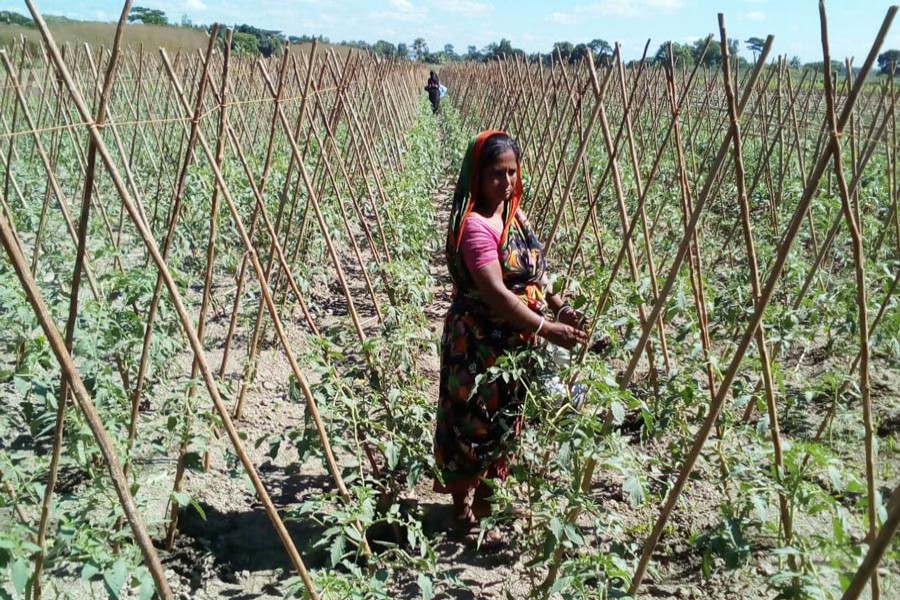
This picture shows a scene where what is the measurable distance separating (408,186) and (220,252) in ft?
6.96

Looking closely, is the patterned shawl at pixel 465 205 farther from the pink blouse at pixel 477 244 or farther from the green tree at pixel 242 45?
the green tree at pixel 242 45

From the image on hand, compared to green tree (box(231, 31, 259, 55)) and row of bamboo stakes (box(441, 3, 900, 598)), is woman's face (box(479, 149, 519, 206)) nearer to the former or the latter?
row of bamboo stakes (box(441, 3, 900, 598))

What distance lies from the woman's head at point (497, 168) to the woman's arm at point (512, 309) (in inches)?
9.7

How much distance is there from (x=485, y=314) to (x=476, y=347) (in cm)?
13

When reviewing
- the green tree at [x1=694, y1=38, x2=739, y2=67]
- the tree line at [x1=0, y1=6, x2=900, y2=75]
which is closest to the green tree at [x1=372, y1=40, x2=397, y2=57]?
the tree line at [x1=0, y1=6, x2=900, y2=75]

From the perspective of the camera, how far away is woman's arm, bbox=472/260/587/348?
210 centimetres

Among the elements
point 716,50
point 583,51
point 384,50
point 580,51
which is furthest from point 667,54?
point 716,50

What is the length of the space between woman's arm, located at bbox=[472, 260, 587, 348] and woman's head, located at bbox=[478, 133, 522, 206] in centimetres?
25

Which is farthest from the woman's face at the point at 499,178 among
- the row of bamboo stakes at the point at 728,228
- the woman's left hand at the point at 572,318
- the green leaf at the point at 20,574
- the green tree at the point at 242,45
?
the green tree at the point at 242,45

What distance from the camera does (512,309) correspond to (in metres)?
2.10

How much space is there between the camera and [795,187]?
17.4ft

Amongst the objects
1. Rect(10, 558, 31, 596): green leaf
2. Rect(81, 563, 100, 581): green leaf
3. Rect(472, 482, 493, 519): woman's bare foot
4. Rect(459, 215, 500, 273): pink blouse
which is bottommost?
Rect(472, 482, 493, 519): woman's bare foot

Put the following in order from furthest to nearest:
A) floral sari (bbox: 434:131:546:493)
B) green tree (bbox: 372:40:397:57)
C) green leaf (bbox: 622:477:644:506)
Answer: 1. green tree (bbox: 372:40:397:57)
2. floral sari (bbox: 434:131:546:493)
3. green leaf (bbox: 622:477:644:506)

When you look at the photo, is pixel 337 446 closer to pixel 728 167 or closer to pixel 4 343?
pixel 4 343
